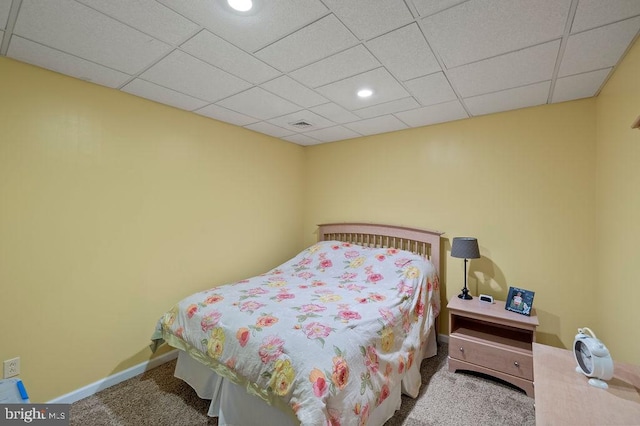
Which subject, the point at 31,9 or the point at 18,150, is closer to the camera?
the point at 31,9

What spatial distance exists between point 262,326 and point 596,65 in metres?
2.69

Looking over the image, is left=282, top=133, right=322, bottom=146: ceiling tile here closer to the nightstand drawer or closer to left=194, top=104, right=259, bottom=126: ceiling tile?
left=194, top=104, right=259, bottom=126: ceiling tile

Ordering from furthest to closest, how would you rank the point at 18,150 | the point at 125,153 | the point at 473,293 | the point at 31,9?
the point at 473,293 → the point at 125,153 → the point at 18,150 → the point at 31,9

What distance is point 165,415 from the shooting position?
1.91 metres

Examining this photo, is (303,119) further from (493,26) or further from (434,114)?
(493,26)

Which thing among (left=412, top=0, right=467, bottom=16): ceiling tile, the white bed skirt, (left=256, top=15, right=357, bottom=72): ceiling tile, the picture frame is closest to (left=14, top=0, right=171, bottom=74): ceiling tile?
(left=256, top=15, right=357, bottom=72): ceiling tile

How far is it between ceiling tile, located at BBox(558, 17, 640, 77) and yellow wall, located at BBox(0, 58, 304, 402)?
2914mm

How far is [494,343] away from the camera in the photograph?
227 centimetres

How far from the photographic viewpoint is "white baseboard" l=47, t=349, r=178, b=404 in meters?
2.05

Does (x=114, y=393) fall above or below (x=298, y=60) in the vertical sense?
below

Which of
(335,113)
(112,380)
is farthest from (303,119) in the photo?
(112,380)

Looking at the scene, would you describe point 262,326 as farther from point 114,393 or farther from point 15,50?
point 15,50

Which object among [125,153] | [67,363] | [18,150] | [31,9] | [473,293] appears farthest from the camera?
[473,293]

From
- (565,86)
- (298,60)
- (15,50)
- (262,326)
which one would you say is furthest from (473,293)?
(15,50)
